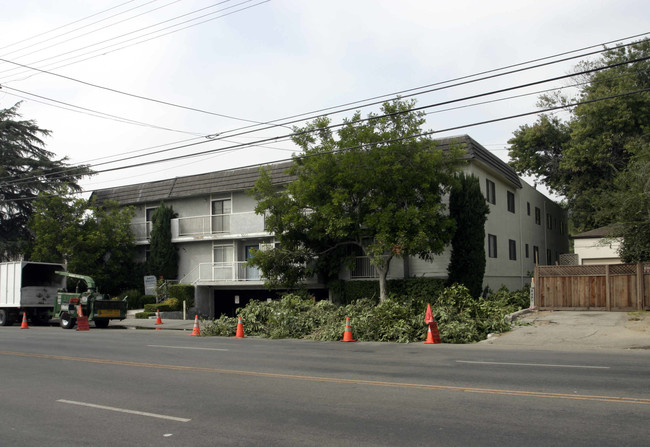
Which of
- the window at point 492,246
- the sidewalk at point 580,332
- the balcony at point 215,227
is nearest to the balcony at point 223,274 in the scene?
the balcony at point 215,227

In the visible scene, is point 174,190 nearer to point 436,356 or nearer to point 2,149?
point 2,149

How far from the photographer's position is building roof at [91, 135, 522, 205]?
27.0m

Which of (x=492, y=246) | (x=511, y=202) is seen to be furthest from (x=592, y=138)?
(x=492, y=246)

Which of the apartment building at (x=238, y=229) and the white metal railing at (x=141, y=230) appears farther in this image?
the white metal railing at (x=141, y=230)

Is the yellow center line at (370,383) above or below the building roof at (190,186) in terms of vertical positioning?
below

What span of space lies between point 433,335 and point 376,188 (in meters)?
8.00

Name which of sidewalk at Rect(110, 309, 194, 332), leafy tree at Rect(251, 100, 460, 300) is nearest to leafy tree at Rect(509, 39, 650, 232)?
leafy tree at Rect(251, 100, 460, 300)

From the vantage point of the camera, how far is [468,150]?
2645cm

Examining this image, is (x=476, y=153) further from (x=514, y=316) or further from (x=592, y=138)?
(x=592, y=138)

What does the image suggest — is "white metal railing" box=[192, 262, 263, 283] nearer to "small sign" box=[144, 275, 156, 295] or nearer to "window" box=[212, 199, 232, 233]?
"window" box=[212, 199, 232, 233]

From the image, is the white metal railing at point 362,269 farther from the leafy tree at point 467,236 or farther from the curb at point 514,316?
the curb at point 514,316

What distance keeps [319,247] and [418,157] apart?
6.64 m

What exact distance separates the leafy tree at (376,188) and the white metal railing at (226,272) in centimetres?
674

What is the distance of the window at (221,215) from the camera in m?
32.9
